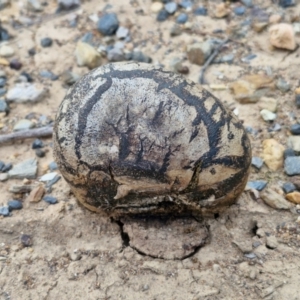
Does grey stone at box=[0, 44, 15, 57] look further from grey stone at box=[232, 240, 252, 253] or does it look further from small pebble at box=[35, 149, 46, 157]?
grey stone at box=[232, 240, 252, 253]

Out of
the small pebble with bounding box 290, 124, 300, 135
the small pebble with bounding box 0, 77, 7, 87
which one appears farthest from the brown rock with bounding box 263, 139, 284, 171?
the small pebble with bounding box 0, 77, 7, 87

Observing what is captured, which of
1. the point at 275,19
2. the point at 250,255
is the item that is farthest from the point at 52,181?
the point at 275,19

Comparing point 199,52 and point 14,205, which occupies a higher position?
point 199,52

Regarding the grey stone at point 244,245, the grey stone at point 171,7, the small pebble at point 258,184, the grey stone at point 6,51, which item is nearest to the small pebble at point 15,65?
the grey stone at point 6,51

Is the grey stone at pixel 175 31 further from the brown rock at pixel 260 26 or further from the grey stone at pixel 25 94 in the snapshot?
the grey stone at pixel 25 94

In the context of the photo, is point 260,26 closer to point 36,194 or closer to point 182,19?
point 182,19

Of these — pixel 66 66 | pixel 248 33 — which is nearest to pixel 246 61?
pixel 248 33
